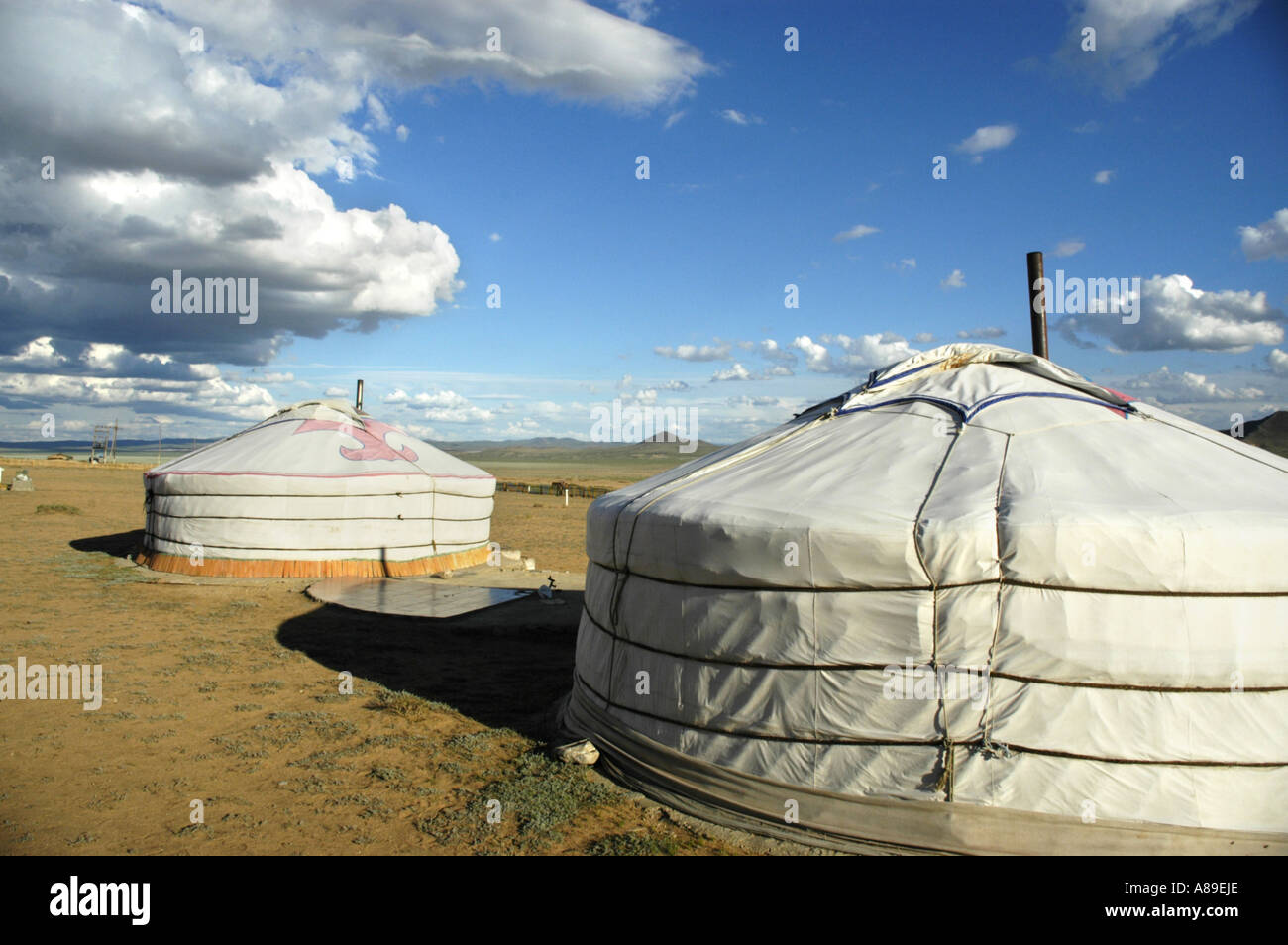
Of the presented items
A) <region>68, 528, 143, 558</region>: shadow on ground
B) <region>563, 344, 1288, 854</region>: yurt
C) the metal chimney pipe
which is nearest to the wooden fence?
<region>68, 528, 143, 558</region>: shadow on ground

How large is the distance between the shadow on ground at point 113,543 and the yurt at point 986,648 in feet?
34.6

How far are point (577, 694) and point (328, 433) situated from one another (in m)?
6.94

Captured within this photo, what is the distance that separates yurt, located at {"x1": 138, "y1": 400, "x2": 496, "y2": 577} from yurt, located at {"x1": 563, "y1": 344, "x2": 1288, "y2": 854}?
Answer: 6.65 metres

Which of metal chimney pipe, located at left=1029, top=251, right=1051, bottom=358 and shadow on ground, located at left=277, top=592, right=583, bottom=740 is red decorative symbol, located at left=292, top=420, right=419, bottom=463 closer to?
shadow on ground, located at left=277, top=592, right=583, bottom=740

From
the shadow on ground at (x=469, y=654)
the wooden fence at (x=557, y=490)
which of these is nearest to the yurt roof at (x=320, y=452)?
the shadow on ground at (x=469, y=654)

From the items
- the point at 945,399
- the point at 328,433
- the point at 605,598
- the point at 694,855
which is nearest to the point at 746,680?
the point at 694,855

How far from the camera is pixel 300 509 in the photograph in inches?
357

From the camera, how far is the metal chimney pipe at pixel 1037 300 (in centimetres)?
515

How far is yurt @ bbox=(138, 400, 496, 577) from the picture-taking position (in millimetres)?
8992

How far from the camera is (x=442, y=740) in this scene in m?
4.23

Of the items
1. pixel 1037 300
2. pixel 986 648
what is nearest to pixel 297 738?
pixel 986 648

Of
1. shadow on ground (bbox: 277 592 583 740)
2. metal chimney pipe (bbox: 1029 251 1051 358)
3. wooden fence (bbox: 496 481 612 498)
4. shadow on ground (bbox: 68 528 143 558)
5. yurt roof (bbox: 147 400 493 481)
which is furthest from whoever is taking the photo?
wooden fence (bbox: 496 481 612 498)
